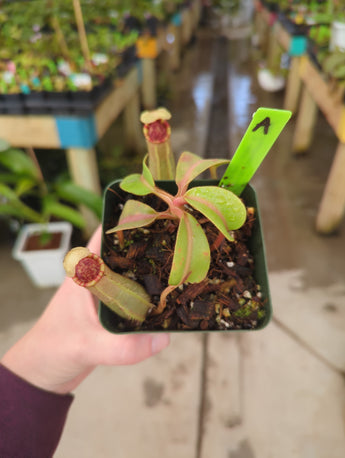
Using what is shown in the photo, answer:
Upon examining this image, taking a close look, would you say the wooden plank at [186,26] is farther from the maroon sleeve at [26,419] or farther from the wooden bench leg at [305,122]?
the maroon sleeve at [26,419]

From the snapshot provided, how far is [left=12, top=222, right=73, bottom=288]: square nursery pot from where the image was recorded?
1.23m

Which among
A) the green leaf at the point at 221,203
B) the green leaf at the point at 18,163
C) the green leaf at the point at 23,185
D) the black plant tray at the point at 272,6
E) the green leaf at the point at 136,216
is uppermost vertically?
the green leaf at the point at 221,203

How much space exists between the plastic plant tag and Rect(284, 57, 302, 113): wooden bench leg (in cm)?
232

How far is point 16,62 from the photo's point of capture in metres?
1.46

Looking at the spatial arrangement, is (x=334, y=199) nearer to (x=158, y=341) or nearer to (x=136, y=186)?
(x=158, y=341)

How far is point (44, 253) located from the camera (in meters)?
1.22

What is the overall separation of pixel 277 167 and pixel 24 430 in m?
1.80

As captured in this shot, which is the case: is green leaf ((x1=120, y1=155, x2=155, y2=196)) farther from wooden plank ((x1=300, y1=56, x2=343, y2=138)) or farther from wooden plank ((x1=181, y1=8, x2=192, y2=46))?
wooden plank ((x1=181, y1=8, x2=192, y2=46))

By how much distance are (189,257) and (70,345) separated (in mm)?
380

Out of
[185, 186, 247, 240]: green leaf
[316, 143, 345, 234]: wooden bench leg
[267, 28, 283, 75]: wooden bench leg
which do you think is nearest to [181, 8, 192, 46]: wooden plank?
[267, 28, 283, 75]: wooden bench leg

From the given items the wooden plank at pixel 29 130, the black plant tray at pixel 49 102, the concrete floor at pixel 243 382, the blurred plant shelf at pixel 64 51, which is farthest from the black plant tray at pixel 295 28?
the wooden plank at pixel 29 130

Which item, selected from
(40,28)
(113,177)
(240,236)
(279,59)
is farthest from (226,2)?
(240,236)

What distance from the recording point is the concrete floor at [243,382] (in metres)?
0.94

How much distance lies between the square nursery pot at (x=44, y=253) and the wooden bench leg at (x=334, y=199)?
1135mm
